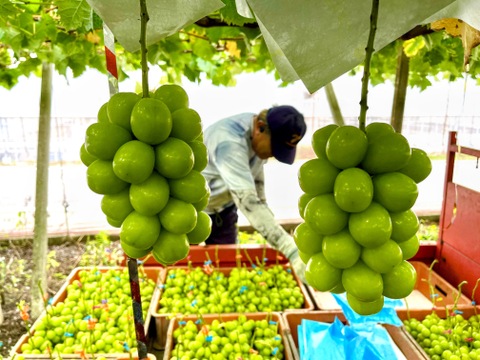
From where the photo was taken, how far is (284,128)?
269 centimetres

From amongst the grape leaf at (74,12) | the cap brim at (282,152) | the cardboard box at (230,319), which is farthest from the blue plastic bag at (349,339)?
the grape leaf at (74,12)

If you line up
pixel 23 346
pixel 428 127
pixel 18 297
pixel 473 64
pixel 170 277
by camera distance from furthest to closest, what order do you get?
pixel 428 127 → pixel 18 297 → pixel 170 277 → pixel 473 64 → pixel 23 346

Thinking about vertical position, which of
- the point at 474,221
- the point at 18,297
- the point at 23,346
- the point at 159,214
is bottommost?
the point at 18,297

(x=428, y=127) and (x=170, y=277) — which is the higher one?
(x=428, y=127)

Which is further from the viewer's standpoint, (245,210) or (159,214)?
(245,210)

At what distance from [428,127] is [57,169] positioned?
9026 millimetres

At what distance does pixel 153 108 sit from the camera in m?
0.72

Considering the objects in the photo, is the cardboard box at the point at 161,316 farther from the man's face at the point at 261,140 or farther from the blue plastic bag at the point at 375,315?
the man's face at the point at 261,140

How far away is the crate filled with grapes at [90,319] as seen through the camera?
206cm

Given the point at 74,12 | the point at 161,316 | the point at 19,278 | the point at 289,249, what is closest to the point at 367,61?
the point at 74,12

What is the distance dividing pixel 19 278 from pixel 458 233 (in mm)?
4044

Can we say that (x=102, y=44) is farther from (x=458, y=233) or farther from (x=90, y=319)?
(x=458, y=233)

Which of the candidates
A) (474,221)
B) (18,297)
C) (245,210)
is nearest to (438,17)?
(245,210)

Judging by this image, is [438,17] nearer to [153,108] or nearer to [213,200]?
[153,108]
